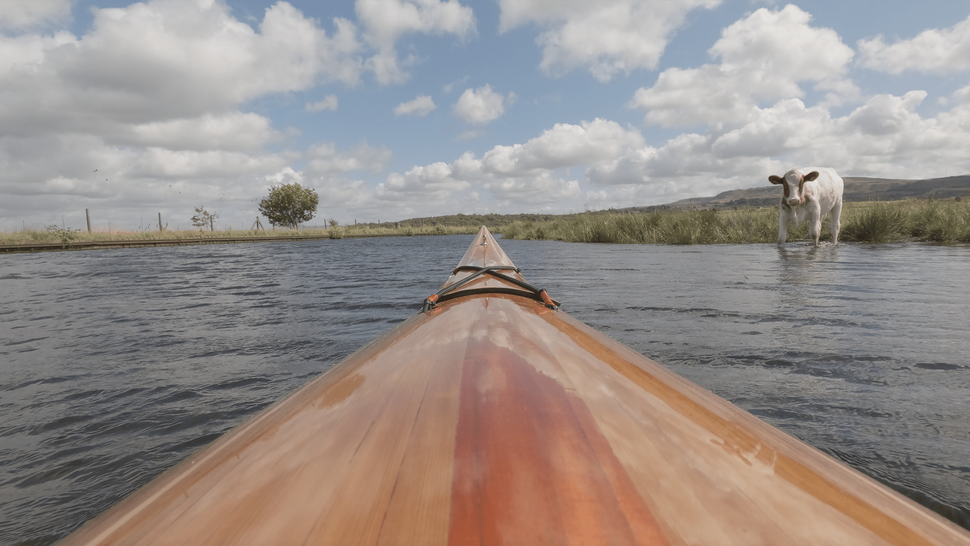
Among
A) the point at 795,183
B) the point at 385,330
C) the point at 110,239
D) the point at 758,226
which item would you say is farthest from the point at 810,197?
the point at 110,239

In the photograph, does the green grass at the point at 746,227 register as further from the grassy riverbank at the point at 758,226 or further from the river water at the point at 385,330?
the river water at the point at 385,330

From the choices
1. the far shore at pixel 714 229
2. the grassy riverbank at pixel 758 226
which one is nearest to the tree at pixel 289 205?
the far shore at pixel 714 229

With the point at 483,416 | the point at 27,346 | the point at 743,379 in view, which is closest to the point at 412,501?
the point at 483,416

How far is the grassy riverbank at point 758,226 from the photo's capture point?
11.0 m

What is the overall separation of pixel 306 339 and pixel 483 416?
3294 mm

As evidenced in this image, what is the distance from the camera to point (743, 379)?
7.48 feet

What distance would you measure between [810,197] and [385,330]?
10.4m

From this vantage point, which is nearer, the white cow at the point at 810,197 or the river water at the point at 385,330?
the river water at the point at 385,330

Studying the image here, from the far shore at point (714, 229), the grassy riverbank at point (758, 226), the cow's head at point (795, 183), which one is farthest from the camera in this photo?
the far shore at point (714, 229)

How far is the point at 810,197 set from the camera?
969 cm

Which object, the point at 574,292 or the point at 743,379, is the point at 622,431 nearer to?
the point at 743,379

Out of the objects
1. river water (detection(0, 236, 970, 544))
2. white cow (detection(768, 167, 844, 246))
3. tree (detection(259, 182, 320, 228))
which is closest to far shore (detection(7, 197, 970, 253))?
white cow (detection(768, 167, 844, 246))

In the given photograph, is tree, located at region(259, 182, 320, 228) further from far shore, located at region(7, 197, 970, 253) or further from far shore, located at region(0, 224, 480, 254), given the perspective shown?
far shore, located at region(7, 197, 970, 253)

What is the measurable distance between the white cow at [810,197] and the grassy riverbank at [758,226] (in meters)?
1.37
